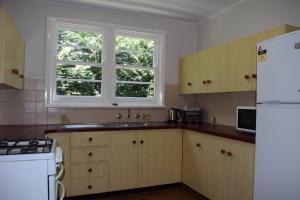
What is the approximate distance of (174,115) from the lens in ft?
11.8

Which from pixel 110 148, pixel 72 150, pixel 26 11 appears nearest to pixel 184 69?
pixel 110 148

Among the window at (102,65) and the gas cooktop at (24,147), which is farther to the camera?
the window at (102,65)

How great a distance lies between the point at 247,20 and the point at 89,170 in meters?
2.67

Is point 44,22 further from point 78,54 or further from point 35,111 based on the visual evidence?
point 35,111

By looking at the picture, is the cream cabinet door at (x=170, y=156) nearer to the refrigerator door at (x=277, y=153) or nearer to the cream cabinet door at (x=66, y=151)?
the cream cabinet door at (x=66, y=151)

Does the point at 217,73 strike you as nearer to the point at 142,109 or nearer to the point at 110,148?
the point at 142,109

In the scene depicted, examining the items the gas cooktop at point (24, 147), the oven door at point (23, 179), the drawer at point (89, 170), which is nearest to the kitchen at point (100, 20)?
the drawer at point (89, 170)

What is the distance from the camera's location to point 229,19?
3238 millimetres

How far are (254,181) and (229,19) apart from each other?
7.32ft

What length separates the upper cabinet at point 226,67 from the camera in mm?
2344

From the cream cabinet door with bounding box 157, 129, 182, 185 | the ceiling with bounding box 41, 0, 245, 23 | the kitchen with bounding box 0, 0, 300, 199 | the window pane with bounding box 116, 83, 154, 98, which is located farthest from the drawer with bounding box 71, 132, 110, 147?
the ceiling with bounding box 41, 0, 245, 23

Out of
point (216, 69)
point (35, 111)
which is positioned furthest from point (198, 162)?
point (35, 111)

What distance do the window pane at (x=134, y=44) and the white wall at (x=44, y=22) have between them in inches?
8.5

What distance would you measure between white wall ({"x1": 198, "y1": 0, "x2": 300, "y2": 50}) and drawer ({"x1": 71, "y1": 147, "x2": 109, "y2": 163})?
2248 millimetres
